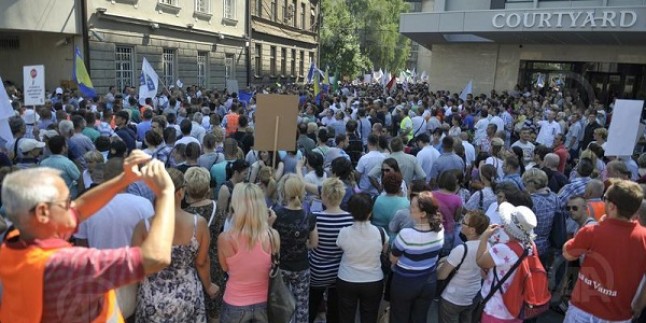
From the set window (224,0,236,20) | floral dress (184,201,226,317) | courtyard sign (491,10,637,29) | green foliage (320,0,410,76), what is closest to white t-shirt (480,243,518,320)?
floral dress (184,201,226,317)

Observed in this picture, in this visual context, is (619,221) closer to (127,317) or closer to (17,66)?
(127,317)

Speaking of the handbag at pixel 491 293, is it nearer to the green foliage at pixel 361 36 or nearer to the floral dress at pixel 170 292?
the floral dress at pixel 170 292

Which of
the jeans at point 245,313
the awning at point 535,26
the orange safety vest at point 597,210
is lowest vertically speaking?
the jeans at point 245,313

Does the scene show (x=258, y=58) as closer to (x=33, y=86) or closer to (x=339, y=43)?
(x=339, y=43)

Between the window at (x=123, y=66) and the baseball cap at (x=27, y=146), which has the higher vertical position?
the window at (x=123, y=66)

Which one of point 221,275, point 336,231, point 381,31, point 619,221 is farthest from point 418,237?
point 381,31

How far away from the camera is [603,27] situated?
17219 millimetres

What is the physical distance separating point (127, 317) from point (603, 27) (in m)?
19.1

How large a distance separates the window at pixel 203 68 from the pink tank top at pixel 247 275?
2222 centimetres

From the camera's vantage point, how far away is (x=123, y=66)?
19.1 m

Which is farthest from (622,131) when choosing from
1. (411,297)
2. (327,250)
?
(327,250)

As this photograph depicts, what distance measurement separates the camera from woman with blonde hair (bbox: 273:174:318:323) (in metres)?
3.74

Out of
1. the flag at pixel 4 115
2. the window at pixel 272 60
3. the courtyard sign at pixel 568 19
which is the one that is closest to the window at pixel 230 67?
the window at pixel 272 60

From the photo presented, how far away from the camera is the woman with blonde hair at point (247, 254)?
328 cm
